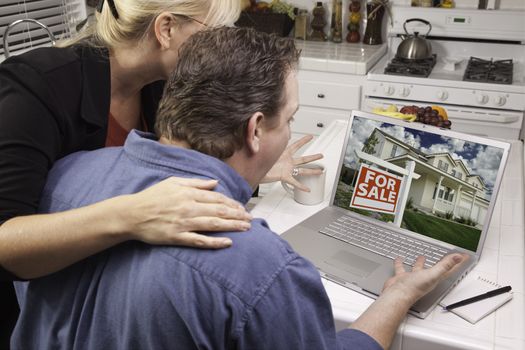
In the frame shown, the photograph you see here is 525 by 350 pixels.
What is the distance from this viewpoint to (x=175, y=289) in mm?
704

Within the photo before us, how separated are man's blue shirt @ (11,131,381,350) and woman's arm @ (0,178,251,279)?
0.02 m

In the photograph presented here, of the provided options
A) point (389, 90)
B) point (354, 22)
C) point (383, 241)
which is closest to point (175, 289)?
point (383, 241)

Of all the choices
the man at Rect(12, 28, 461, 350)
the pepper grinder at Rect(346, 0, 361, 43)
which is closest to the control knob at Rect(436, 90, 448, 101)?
the pepper grinder at Rect(346, 0, 361, 43)

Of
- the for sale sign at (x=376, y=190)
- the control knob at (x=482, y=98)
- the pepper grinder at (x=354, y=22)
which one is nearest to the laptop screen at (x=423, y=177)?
the for sale sign at (x=376, y=190)

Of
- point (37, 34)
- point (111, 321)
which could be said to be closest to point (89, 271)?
point (111, 321)

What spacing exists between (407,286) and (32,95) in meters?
0.83

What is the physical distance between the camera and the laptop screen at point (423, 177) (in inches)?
47.9

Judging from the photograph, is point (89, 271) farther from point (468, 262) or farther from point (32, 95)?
point (468, 262)

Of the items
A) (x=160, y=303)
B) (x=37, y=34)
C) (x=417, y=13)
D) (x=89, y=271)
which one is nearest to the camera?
(x=160, y=303)

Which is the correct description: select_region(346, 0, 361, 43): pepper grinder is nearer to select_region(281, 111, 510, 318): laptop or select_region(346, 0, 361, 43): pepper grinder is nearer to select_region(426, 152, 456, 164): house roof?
select_region(281, 111, 510, 318): laptop

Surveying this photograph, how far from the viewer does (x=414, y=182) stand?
129cm

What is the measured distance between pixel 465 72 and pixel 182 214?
9.46 feet

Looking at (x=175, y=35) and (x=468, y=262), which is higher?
(x=175, y=35)

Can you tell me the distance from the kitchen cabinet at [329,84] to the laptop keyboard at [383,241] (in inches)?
79.9
